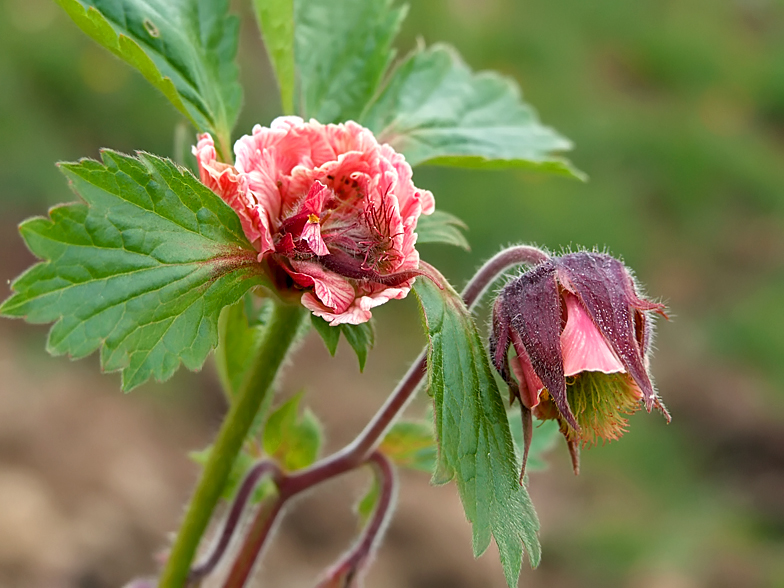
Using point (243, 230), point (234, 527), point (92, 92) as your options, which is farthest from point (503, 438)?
point (92, 92)

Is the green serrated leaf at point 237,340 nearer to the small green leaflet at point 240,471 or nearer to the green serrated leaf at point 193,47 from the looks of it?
the small green leaflet at point 240,471

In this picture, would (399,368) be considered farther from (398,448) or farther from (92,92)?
(398,448)

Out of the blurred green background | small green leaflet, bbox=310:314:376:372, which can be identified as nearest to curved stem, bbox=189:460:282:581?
small green leaflet, bbox=310:314:376:372

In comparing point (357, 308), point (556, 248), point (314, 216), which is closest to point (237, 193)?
point (314, 216)

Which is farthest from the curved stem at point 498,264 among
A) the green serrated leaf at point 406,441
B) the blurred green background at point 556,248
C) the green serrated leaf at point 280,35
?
the blurred green background at point 556,248

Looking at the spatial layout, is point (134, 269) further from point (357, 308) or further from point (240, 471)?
point (240, 471)

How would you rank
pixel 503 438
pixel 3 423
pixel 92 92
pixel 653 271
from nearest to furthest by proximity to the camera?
1. pixel 503 438
2. pixel 3 423
3. pixel 92 92
4. pixel 653 271
